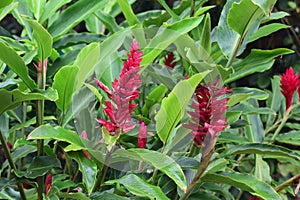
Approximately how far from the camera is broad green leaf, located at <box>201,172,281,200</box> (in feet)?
2.93

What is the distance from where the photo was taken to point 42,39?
3.08 ft

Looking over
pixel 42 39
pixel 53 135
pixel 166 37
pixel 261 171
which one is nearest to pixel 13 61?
pixel 42 39

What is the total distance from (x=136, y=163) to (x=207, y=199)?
0.58 feet

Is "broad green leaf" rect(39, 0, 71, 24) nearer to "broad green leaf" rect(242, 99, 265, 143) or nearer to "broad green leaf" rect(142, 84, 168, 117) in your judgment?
"broad green leaf" rect(142, 84, 168, 117)

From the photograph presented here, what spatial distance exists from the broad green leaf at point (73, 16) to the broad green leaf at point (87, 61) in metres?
0.23

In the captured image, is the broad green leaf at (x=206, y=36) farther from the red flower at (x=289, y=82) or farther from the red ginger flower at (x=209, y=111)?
the red flower at (x=289, y=82)

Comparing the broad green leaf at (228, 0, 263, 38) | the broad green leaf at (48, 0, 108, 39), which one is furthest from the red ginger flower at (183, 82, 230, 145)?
the broad green leaf at (48, 0, 108, 39)

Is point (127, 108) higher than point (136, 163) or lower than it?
higher

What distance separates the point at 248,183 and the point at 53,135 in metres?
0.37

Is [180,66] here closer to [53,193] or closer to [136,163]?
[136,163]

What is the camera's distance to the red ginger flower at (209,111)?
851 mm

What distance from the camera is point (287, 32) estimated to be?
2742 millimetres

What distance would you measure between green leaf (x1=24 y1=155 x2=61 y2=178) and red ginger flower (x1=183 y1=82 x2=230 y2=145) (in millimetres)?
314

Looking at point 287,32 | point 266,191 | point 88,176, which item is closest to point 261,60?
point 266,191
